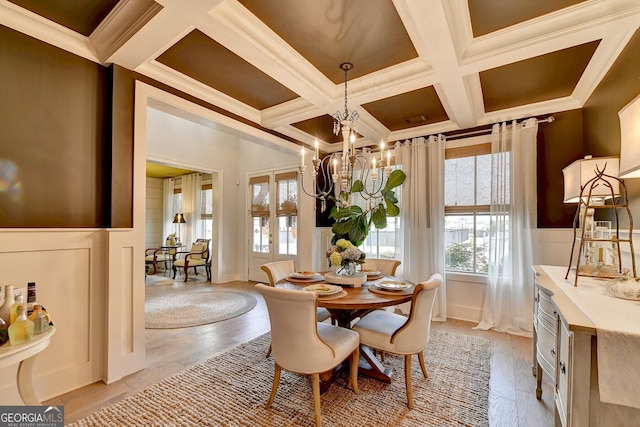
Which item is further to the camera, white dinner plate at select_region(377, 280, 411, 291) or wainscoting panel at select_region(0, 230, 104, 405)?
white dinner plate at select_region(377, 280, 411, 291)

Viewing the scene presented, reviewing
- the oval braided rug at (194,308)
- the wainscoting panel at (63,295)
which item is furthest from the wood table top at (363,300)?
the oval braided rug at (194,308)

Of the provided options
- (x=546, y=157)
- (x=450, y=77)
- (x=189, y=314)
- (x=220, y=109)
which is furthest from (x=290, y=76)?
(x=189, y=314)

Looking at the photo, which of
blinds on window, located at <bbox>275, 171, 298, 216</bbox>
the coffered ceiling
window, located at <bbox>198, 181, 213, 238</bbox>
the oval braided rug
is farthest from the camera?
window, located at <bbox>198, 181, 213, 238</bbox>

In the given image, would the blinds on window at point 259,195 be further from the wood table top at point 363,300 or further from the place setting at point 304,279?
the wood table top at point 363,300

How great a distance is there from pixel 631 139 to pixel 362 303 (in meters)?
1.67

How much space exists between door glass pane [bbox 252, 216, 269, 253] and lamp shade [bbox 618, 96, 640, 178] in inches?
207

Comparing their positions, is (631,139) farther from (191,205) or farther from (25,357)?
(191,205)

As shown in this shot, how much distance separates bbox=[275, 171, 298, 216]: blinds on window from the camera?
18.0 ft

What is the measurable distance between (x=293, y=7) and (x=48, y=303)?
8.82 ft

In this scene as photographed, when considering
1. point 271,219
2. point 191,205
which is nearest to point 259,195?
point 271,219

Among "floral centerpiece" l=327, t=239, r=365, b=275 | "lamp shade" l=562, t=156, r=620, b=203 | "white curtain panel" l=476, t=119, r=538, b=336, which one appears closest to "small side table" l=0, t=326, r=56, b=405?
"floral centerpiece" l=327, t=239, r=365, b=275

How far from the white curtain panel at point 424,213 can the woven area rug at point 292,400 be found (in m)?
1.33

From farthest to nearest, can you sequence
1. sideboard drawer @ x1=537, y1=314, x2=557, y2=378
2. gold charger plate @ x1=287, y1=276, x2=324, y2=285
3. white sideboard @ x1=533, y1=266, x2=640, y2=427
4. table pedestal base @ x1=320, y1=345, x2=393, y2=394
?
1. gold charger plate @ x1=287, y1=276, x2=324, y2=285
2. table pedestal base @ x1=320, y1=345, x2=393, y2=394
3. sideboard drawer @ x1=537, y1=314, x2=557, y2=378
4. white sideboard @ x1=533, y1=266, x2=640, y2=427

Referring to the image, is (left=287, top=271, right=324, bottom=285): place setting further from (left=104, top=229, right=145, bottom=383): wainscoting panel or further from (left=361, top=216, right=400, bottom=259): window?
(left=361, top=216, right=400, bottom=259): window
